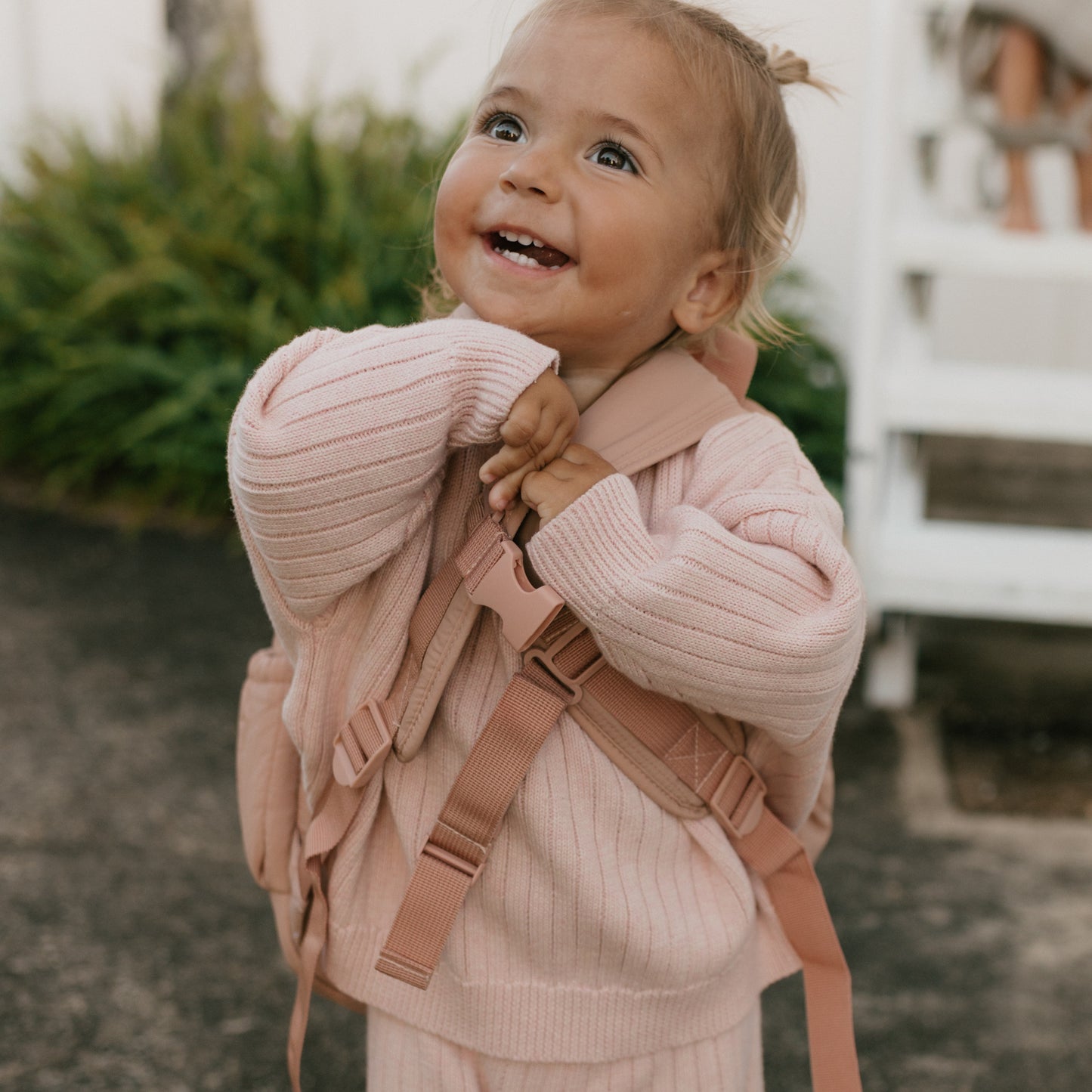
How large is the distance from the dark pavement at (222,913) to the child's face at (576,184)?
58.4 inches

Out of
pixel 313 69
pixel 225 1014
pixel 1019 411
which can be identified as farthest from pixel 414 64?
pixel 225 1014

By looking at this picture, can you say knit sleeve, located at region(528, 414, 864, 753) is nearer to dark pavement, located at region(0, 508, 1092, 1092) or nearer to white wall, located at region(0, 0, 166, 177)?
dark pavement, located at region(0, 508, 1092, 1092)

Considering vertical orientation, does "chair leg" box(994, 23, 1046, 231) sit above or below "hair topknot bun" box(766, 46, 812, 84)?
below

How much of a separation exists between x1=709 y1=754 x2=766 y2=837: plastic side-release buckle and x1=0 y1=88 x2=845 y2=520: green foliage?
10.4 ft

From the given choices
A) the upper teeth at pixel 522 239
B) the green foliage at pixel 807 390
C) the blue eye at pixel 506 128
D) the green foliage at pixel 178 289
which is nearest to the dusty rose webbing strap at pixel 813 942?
the upper teeth at pixel 522 239

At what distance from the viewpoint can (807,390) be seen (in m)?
4.80

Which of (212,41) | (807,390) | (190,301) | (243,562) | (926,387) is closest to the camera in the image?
(926,387)

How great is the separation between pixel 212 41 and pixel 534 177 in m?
5.34

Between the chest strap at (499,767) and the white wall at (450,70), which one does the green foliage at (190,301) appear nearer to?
the white wall at (450,70)

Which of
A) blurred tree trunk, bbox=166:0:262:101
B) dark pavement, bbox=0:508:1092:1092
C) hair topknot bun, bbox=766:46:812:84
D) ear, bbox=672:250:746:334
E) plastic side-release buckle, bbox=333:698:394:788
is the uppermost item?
hair topknot bun, bbox=766:46:812:84

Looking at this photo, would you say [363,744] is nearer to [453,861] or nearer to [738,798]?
[453,861]

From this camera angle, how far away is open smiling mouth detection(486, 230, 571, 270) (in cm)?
137

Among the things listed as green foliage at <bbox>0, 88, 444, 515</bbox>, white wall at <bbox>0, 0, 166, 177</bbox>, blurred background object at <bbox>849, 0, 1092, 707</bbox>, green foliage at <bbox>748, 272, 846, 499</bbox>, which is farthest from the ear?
white wall at <bbox>0, 0, 166, 177</bbox>

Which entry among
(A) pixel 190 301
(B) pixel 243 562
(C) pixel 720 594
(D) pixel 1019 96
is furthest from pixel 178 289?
(C) pixel 720 594
